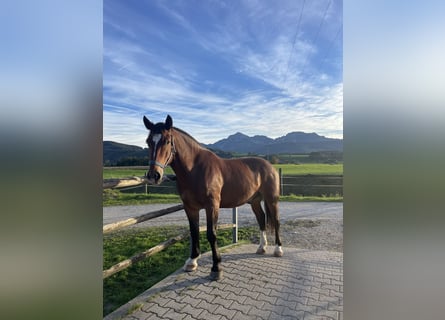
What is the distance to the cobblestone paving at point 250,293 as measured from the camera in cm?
192

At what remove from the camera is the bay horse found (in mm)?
2074

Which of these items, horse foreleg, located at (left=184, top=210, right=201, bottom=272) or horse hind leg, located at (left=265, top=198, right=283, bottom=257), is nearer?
horse foreleg, located at (left=184, top=210, right=201, bottom=272)

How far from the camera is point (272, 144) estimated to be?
2.40 meters

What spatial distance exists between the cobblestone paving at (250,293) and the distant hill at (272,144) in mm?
1344

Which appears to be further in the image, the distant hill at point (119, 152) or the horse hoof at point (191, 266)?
the horse hoof at point (191, 266)

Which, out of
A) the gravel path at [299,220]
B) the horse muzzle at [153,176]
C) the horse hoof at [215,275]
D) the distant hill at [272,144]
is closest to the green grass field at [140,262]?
the gravel path at [299,220]

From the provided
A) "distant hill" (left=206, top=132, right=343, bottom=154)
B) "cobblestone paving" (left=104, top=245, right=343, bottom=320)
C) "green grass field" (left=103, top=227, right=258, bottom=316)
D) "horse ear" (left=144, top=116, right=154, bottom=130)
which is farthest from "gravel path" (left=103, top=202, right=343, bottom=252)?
"distant hill" (left=206, top=132, right=343, bottom=154)

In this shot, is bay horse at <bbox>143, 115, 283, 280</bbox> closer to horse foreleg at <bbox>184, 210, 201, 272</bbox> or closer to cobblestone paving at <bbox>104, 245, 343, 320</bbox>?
horse foreleg at <bbox>184, 210, 201, 272</bbox>

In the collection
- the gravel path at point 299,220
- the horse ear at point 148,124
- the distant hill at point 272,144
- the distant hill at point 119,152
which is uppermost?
the horse ear at point 148,124

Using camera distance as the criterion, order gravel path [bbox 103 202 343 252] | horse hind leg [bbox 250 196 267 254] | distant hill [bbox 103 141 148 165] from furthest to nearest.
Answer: gravel path [bbox 103 202 343 252]
horse hind leg [bbox 250 196 267 254]
distant hill [bbox 103 141 148 165]

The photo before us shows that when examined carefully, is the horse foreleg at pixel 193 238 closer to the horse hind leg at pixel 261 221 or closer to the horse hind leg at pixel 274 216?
the horse hind leg at pixel 261 221

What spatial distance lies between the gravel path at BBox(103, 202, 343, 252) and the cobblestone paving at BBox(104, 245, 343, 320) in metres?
0.90
